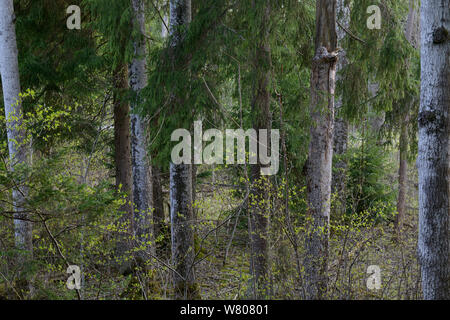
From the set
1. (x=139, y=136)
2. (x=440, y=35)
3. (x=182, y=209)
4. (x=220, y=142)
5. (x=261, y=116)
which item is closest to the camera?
(x=440, y=35)

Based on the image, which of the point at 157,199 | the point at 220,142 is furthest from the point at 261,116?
the point at 157,199

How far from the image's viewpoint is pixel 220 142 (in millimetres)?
7465

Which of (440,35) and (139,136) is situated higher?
(440,35)

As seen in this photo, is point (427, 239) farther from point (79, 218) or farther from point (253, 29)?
point (79, 218)

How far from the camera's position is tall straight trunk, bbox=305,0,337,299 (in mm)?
5352

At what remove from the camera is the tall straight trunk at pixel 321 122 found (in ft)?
17.6

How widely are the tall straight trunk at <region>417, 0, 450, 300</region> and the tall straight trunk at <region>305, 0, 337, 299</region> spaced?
50.7 inches

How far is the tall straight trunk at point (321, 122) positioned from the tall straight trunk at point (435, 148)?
4.23 feet

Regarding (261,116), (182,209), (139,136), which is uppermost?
(261,116)

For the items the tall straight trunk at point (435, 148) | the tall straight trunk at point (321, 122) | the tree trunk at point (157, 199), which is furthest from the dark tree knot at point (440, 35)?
the tree trunk at point (157, 199)

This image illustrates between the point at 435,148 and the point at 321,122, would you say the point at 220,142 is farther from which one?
the point at 435,148

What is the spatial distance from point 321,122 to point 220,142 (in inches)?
93.6
